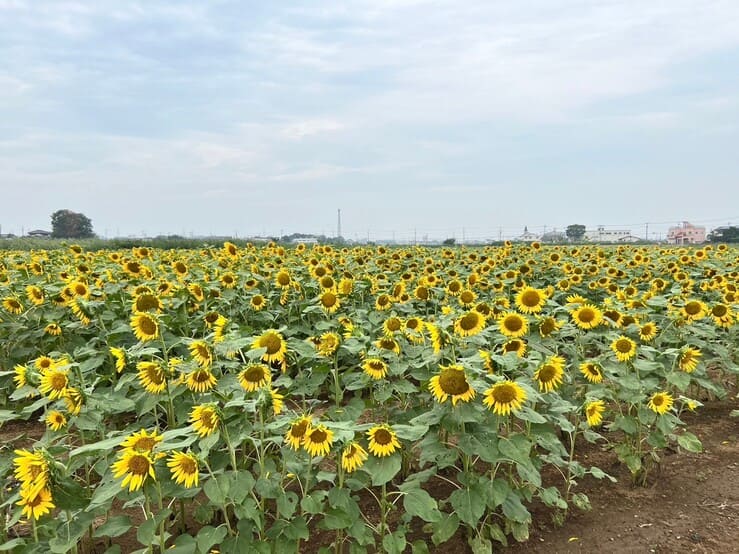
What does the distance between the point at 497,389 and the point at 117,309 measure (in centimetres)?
349

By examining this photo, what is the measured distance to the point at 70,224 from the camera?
5831 centimetres

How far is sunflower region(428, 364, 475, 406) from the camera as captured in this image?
2227 mm

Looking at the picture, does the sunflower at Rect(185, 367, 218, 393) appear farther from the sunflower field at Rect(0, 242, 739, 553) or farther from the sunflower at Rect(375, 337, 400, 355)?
the sunflower at Rect(375, 337, 400, 355)

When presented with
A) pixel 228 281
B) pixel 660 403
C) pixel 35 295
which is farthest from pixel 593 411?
pixel 35 295

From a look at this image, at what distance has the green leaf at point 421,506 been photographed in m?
2.20

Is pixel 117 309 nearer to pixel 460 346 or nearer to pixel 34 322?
pixel 34 322

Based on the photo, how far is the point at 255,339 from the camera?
256 cm

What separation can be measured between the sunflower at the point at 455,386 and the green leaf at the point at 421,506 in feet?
1.47

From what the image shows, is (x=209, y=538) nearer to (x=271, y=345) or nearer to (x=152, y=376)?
(x=152, y=376)

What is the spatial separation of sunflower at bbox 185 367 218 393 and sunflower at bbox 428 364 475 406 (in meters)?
1.04

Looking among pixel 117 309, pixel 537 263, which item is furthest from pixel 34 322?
pixel 537 263

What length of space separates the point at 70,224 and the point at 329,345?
65.6 metres

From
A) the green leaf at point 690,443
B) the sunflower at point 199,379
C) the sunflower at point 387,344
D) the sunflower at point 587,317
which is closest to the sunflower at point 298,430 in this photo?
the sunflower at point 199,379

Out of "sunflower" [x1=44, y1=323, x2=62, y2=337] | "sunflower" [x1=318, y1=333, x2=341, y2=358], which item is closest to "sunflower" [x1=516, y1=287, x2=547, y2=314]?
"sunflower" [x1=318, y1=333, x2=341, y2=358]
